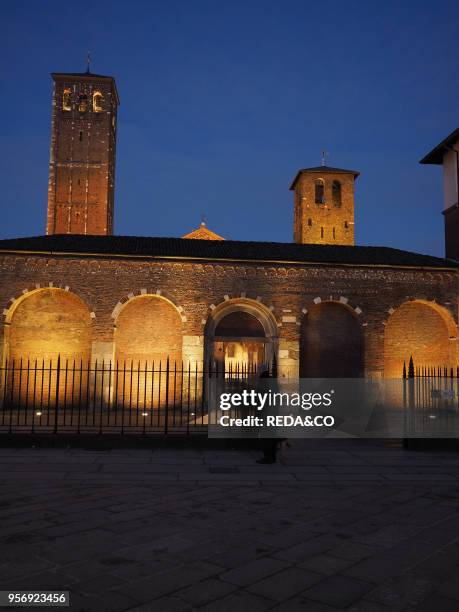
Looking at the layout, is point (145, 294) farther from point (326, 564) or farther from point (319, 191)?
point (319, 191)

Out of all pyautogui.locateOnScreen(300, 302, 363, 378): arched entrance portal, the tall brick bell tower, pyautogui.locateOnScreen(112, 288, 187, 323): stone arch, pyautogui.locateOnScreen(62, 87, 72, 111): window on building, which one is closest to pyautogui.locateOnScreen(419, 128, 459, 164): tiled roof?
pyautogui.locateOnScreen(300, 302, 363, 378): arched entrance portal

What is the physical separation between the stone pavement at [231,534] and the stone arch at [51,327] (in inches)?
422

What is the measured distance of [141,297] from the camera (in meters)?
19.9

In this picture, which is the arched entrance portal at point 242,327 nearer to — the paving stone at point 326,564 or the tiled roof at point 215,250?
the tiled roof at point 215,250

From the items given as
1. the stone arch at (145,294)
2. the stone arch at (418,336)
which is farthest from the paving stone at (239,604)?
the stone arch at (418,336)

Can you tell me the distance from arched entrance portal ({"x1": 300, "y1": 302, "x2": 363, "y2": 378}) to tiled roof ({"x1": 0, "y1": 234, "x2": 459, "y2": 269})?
2.05m

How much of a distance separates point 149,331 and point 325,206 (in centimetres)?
2151

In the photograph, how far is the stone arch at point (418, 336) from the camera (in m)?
20.8

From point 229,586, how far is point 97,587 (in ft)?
3.34

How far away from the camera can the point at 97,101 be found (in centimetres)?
3741

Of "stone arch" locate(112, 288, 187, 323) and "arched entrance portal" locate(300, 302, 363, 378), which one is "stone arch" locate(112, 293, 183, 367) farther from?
"arched entrance portal" locate(300, 302, 363, 378)

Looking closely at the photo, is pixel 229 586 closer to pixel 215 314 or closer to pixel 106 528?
pixel 106 528

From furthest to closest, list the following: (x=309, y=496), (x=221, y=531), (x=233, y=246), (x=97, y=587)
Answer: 1. (x=233, y=246)
2. (x=309, y=496)
3. (x=221, y=531)
4. (x=97, y=587)

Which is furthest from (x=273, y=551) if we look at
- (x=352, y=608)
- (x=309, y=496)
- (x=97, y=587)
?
(x=309, y=496)
